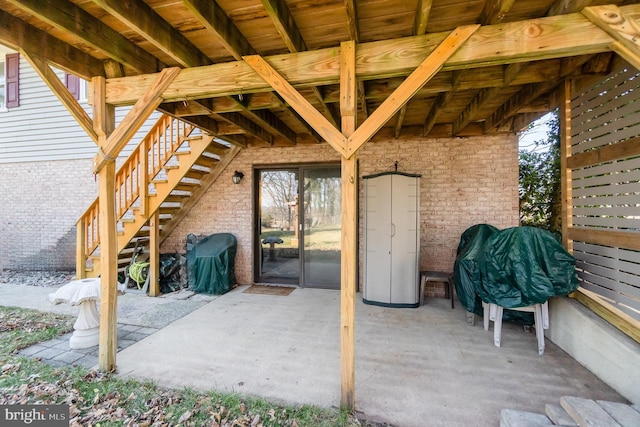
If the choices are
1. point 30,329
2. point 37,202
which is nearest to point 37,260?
point 37,202

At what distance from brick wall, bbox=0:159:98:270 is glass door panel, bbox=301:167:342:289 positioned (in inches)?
189

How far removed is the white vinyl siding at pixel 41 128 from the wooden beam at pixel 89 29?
4.97 m

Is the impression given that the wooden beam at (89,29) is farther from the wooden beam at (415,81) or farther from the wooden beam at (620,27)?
the wooden beam at (620,27)

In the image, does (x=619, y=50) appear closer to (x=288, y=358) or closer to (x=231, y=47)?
(x=231, y=47)

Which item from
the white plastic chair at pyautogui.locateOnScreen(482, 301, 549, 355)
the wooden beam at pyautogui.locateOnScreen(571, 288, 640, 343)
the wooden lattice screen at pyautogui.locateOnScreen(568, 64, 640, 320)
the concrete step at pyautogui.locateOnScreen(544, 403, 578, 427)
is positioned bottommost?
the concrete step at pyautogui.locateOnScreen(544, 403, 578, 427)

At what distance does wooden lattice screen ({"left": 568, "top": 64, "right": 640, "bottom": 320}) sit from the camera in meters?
2.27

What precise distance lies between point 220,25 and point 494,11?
184cm

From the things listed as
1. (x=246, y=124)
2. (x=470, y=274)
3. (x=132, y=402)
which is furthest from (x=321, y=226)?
(x=132, y=402)

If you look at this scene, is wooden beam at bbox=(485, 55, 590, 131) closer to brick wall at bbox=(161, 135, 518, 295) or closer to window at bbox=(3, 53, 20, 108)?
brick wall at bbox=(161, 135, 518, 295)

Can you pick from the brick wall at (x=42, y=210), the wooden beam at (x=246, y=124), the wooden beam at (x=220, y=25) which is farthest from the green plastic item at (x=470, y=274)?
the brick wall at (x=42, y=210)

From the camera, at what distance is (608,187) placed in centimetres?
251

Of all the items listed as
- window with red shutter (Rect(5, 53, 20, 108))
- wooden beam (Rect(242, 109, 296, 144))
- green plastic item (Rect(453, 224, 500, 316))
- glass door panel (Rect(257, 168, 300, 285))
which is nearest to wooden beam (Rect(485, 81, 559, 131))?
green plastic item (Rect(453, 224, 500, 316))

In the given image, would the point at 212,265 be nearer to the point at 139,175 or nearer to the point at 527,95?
the point at 139,175

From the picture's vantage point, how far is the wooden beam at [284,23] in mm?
1758
